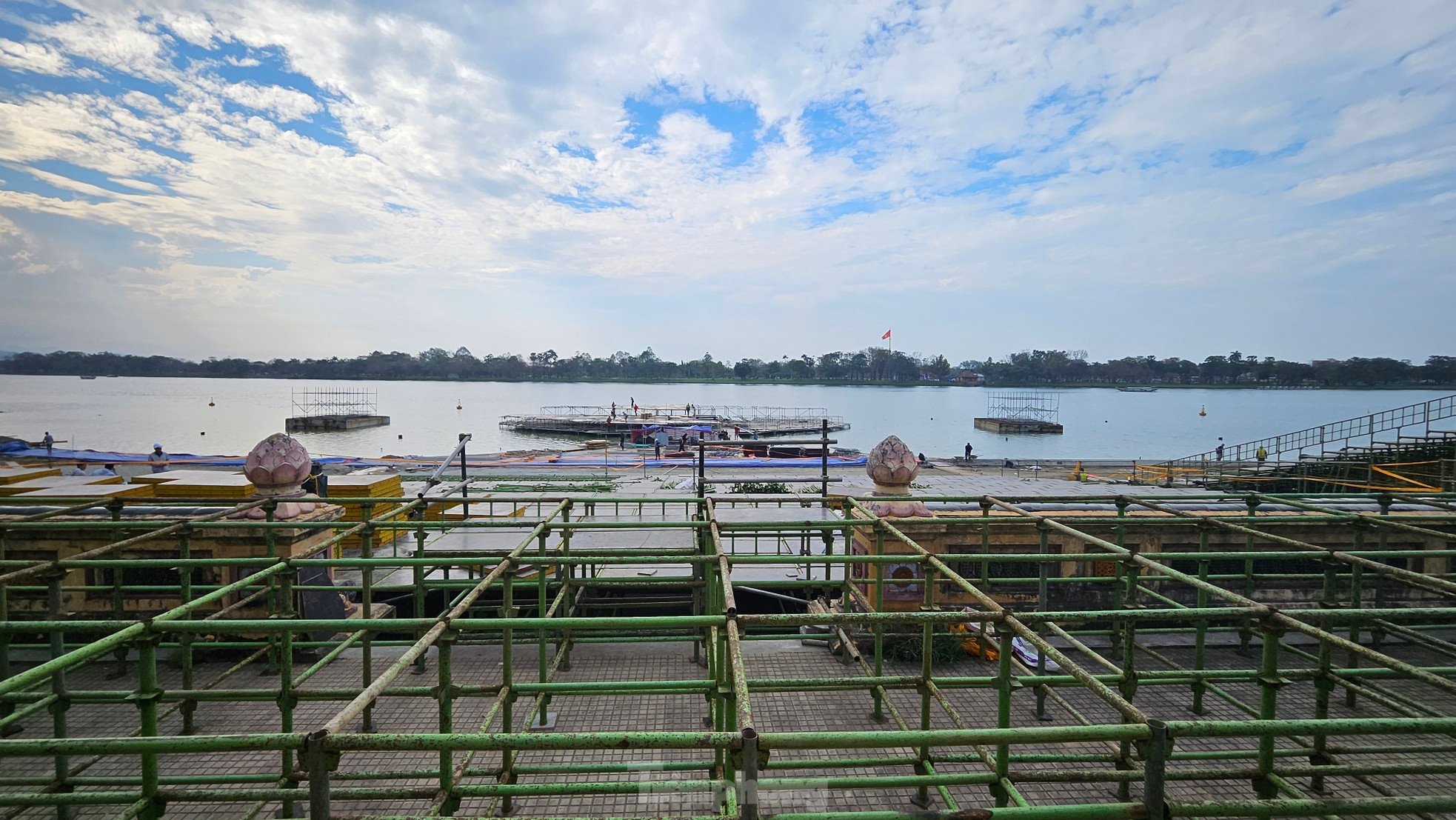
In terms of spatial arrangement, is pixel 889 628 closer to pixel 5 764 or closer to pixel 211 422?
pixel 5 764

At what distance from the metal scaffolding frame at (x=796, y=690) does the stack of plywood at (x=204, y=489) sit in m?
1.44

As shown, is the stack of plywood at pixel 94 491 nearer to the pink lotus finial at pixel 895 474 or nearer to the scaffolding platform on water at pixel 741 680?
the scaffolding platform on water at pixel 741 680

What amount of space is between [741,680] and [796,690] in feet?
9.79

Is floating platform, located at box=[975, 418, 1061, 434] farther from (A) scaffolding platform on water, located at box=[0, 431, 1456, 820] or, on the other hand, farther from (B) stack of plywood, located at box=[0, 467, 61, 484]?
(B) stack of plywood, located at box=[0, 467, 61, 484]

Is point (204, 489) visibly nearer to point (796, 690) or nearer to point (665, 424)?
point (796, 690)

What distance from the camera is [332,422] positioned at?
76125 mm

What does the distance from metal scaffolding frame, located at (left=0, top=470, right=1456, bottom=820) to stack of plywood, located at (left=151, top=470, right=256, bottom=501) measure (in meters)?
1.44

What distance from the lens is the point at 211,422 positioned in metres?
75.5

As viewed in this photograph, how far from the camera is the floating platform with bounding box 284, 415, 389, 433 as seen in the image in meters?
72.3

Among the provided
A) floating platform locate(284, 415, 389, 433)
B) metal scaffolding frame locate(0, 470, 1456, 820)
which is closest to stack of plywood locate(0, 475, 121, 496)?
metal scaffolding frame locate(0, 470, 1456, 820)

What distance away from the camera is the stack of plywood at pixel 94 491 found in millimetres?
10405

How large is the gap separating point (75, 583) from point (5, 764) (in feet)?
14.5

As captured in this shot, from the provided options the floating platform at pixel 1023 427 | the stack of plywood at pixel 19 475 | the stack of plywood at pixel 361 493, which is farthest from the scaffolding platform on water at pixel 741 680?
the floating platform at pixel 1023 427

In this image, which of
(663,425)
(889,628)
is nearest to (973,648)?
(889,628)
